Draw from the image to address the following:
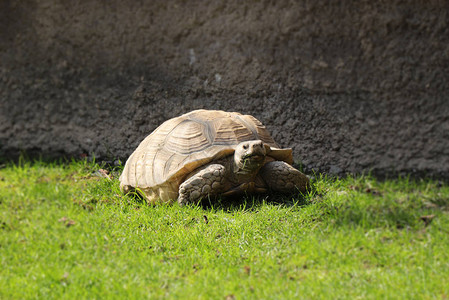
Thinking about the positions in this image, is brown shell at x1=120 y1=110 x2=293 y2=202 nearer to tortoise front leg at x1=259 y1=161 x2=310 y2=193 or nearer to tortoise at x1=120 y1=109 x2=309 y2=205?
tortoise at x1=120 y1=109 x2=309 y2=205

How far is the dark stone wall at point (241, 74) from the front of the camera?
5.03 m

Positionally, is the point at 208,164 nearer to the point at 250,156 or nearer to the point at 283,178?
the point at 250,156

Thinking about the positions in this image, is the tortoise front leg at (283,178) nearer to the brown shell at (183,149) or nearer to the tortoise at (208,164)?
the tortoise at (208,164)

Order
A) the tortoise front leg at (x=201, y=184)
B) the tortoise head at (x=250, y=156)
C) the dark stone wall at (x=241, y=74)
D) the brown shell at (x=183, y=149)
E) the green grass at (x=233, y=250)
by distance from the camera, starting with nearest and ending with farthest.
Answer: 1. the green grass at (x=233, y=250)
2. the tortoise head at (x=250, y=156)
3. the tortoise front leg at (x=201, y=184)
4. the brown shell at (x=183, y=149)
5. the dark stone wall at (x=241, y=74)

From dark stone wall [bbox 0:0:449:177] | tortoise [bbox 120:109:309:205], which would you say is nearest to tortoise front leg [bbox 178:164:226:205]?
tortoise [bbox 120:109:309:205]

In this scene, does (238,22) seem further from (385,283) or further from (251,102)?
(385,283)

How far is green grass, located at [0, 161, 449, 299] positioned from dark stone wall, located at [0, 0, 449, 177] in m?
0.98

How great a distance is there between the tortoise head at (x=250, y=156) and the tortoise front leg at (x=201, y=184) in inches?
7.4

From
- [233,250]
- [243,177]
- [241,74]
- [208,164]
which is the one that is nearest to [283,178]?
[243,177]

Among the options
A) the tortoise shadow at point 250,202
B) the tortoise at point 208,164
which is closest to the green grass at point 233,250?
the tortoise shadow at point 250,202

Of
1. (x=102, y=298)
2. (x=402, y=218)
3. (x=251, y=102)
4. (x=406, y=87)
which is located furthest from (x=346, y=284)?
(x=251, y=102)

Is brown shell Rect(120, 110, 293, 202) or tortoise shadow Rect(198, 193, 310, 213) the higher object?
brown shell Rect(120, 110, 293, 202)

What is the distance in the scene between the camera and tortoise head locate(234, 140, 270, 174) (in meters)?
4.65

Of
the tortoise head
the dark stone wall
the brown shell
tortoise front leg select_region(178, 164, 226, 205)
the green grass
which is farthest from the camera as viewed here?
the dark stone wall
